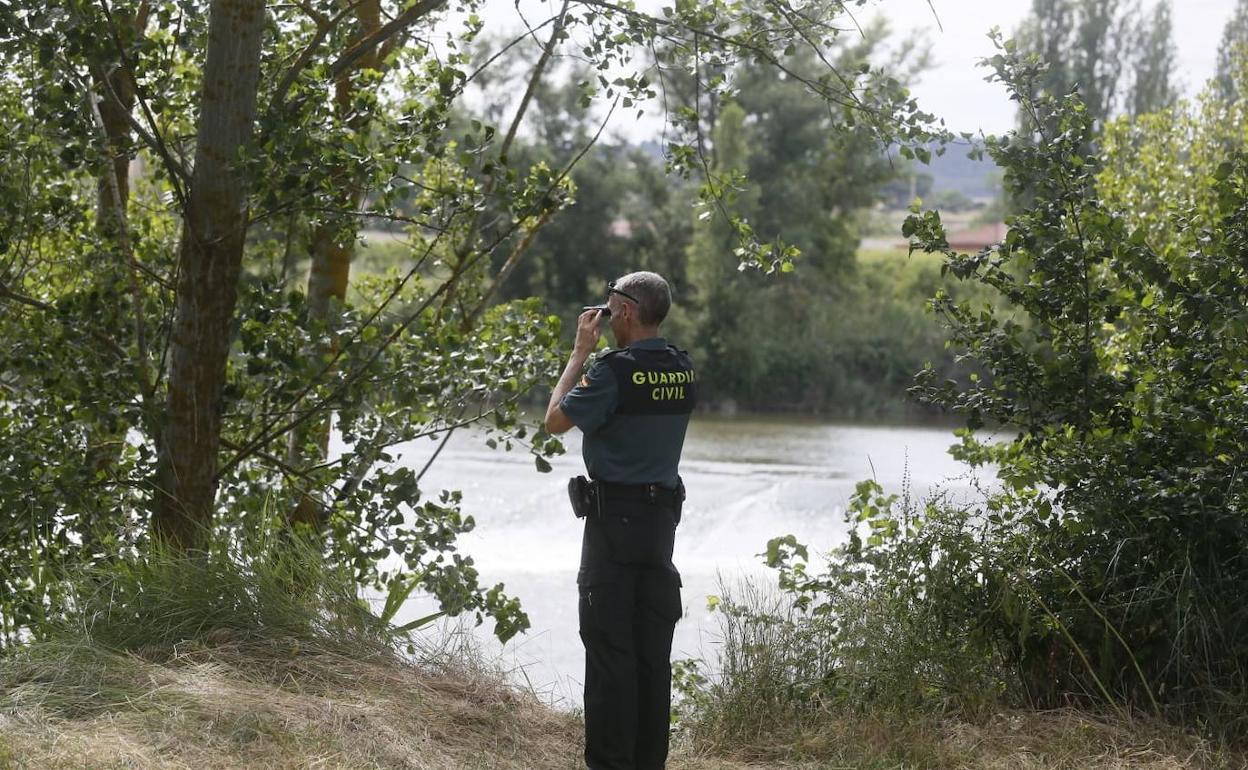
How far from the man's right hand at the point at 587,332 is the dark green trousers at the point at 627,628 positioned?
0.50 meters

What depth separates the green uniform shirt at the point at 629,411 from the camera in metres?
4.21

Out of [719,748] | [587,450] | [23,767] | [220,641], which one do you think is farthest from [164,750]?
[719,748]

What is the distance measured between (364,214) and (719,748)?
2.61 metres

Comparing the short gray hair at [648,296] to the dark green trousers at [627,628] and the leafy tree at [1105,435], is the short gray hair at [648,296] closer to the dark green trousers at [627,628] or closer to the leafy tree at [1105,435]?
the dark green trousers at [627,628]

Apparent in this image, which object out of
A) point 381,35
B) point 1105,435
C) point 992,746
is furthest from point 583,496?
point 381,35

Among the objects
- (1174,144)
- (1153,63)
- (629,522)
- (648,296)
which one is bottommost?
(629,522)

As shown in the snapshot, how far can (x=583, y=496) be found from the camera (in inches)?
168

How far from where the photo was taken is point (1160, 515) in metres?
4.82

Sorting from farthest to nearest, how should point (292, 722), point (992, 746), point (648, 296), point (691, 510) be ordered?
point (691, 510) < point (992, 746) < point (648, 296) < point (292, 722)

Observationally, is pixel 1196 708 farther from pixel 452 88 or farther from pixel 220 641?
pixel 452 88

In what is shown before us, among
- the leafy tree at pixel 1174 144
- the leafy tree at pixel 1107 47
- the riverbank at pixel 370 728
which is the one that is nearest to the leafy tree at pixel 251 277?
the riverbank at pixel 370 728

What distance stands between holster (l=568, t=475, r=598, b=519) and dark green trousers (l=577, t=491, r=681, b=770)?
0.03 m

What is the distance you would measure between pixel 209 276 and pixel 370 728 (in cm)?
239

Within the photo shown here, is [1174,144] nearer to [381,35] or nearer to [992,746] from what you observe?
[381,35]
